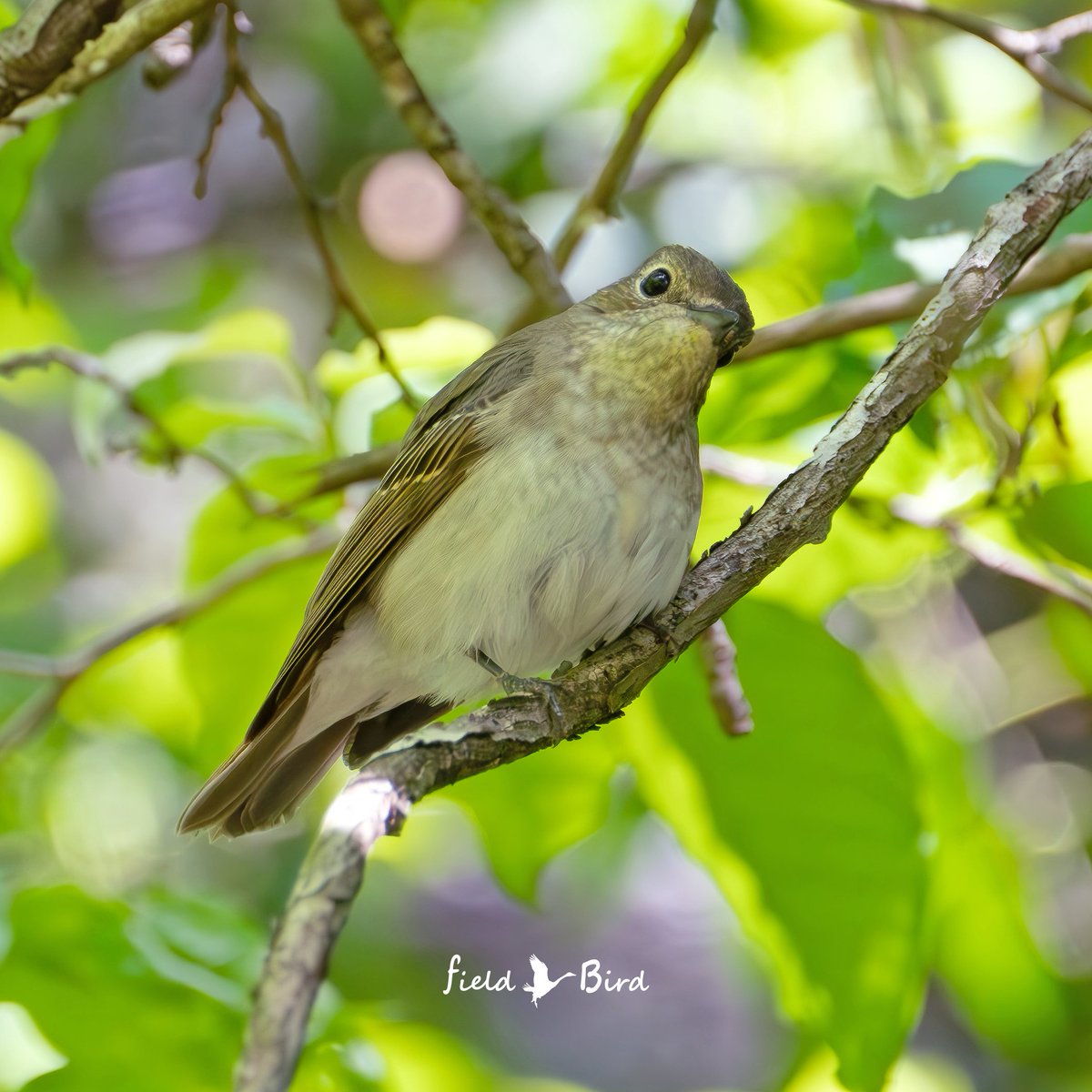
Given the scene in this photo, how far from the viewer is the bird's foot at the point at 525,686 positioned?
2479mm

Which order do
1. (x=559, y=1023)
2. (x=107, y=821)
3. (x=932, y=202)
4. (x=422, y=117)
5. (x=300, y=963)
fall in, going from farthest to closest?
1. (x=559, y=1023)
2. (x=107, y=821)
3. (x=422, y=117)
4. (x=932, y=202)
5. (x=300, y=963)

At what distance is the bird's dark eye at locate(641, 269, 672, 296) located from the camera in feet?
11.4

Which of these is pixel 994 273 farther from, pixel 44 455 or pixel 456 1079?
pixel 44 455

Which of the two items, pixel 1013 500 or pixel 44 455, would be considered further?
pixel 44 455

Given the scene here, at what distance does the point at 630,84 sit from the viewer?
4879 mm

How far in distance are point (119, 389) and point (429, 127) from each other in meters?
1.15

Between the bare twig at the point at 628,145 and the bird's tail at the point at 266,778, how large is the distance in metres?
1.77

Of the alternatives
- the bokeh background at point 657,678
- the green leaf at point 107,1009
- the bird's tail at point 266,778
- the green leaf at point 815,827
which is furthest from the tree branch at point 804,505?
the bird's tail at point 266,778

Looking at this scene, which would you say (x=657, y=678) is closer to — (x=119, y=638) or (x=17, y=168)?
(x=119, y=638)

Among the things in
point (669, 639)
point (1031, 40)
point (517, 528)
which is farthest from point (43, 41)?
point (1031, 40)

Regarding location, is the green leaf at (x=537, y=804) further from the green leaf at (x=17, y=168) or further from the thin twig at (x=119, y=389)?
the green leaf at (x=17, y=168)

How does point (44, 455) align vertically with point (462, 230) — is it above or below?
below

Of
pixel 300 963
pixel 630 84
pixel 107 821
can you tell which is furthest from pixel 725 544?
pixel 107 821

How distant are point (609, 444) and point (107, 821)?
3.61 m
